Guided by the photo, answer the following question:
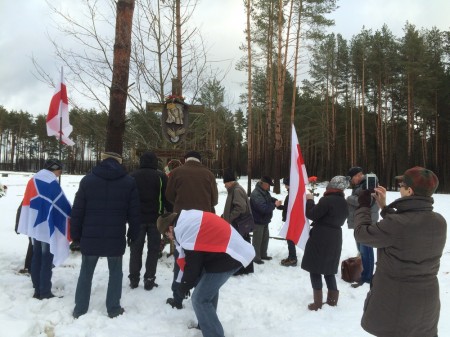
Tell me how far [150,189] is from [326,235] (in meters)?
2.58

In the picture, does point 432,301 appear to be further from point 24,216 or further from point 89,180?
point 24,216

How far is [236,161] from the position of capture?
50469 millimetres

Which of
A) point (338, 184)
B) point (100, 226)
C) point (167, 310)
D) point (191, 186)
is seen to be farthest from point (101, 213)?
point (338, 184)

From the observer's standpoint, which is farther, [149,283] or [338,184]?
[149,283]

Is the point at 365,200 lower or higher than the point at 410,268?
higher

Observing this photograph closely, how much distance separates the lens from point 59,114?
6676 mm

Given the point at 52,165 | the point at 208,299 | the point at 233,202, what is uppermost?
the point at 52,165

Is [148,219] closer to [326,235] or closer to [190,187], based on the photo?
[190,187]

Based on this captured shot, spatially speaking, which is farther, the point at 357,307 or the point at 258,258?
the point at 258,258

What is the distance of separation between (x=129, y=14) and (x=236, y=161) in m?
→ 44.5

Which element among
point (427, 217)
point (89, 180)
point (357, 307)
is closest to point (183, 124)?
point (89, 180)

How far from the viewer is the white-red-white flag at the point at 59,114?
6.60 m

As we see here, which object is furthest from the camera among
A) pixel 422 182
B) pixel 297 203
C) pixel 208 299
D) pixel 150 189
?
pixel 297 203

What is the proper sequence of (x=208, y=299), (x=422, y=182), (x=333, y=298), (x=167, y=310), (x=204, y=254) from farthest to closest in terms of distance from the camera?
(x=333, y=298) → (x=167, y=310) → (x=208, y=299) → (x=204, y=254) → (x=422, y=182)
